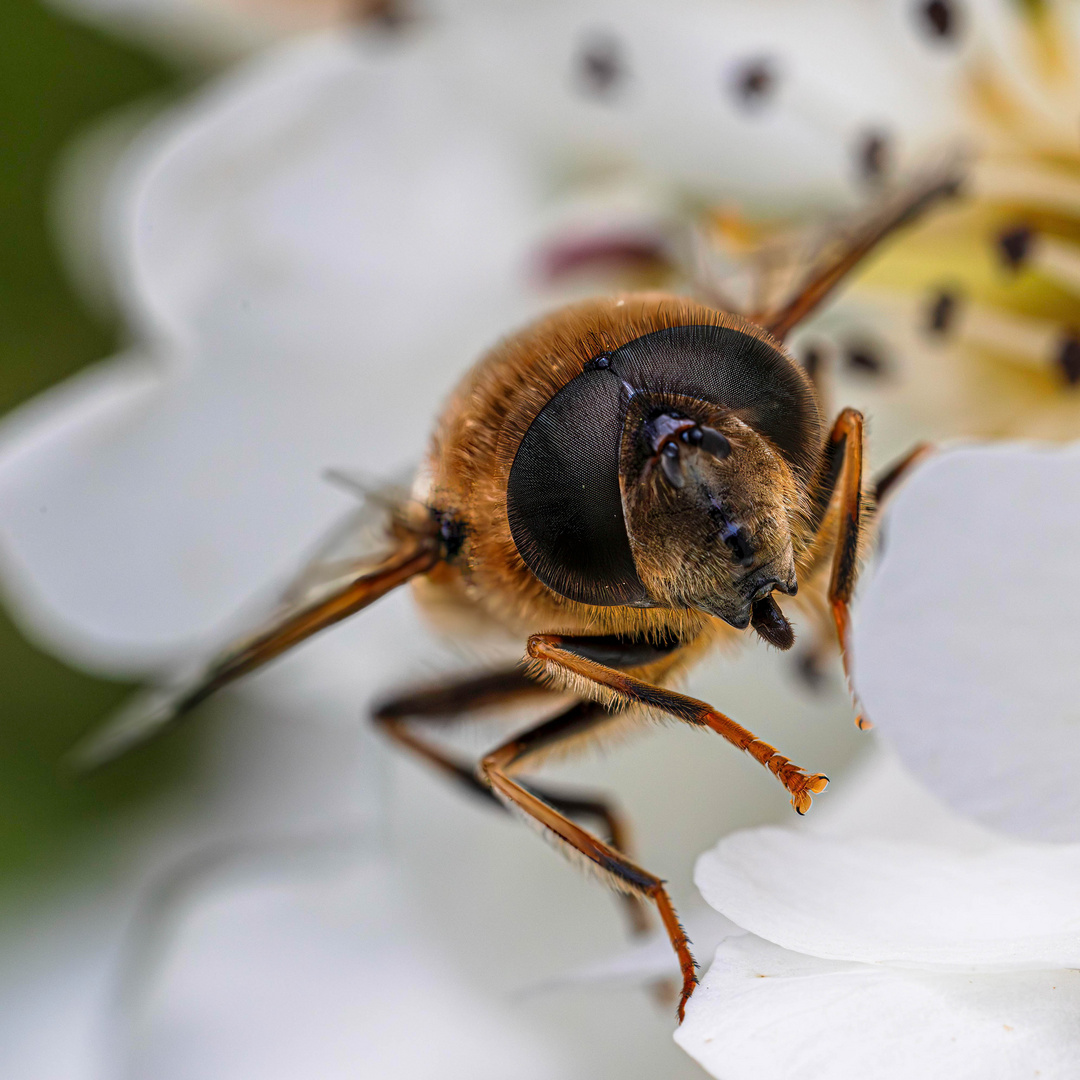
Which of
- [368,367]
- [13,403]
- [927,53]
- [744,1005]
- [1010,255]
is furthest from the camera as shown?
[13,403]

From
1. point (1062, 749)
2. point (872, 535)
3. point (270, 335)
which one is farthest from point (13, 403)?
point (1062, 749)

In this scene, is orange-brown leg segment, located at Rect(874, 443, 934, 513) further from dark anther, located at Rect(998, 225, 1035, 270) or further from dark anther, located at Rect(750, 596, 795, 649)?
dark anther, located at Rect(998, 225, 1035, 270)

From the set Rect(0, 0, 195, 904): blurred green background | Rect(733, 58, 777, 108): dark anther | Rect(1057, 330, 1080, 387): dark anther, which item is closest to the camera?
Rect(1057, 330, 1080, 387): dark anther

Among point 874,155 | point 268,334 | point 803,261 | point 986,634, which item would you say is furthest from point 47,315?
point 986,634

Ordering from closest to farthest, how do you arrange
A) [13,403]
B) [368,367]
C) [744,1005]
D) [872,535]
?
[744,1005] < [872,535] < [368,367] < [13,403]

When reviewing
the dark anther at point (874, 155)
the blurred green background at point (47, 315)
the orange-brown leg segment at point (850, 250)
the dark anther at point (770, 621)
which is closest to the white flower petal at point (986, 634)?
the dark anther at point (770, 621)

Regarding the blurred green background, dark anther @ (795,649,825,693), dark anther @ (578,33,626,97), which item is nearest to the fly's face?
dark anther @ (795,649,825,693)

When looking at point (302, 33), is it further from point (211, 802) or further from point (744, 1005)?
point (744, 1005)

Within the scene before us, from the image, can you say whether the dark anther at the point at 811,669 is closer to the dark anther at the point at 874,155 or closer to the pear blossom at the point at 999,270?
the pear blossom at the point at 999,270
